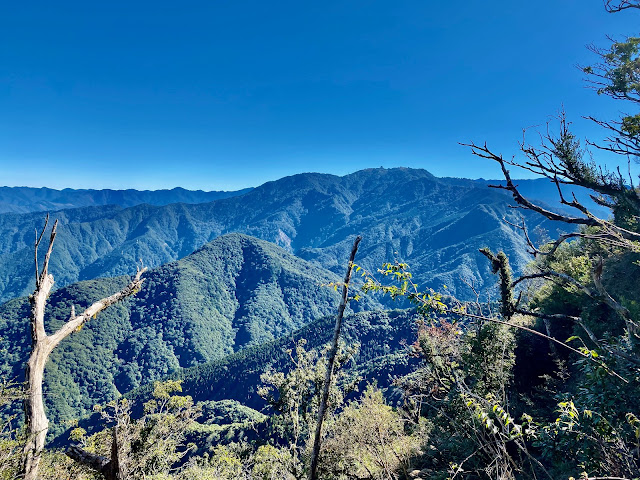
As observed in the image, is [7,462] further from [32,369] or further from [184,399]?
[184,399]

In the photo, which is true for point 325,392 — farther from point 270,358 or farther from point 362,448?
point 270,358

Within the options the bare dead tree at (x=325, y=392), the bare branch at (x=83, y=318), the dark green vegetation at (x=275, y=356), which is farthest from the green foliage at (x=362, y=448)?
the dark green vegetation at (x=275, y=356)

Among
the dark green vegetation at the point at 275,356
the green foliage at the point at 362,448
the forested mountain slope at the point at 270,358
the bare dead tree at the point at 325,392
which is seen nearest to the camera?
the bare dead tree at the point at 325,392

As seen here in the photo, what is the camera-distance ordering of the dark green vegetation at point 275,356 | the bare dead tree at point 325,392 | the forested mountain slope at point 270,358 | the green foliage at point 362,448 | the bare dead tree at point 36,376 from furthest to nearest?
the dark green vegetation at point 275,356 → the forested mountain slope at point 270,358 → the green foliage at point 362,448 → the bare dead tree at point 325,392 → the bare dead tree at point 36,376

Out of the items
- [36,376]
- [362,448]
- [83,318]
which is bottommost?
[362,448]

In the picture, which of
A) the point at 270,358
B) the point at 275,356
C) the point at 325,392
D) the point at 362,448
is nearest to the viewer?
the point at 325,392

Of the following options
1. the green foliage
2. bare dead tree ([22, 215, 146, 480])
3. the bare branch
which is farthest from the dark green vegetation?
bare dead tree ([22, 215, 146, 480])

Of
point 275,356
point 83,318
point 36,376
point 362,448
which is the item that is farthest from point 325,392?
point 275,356

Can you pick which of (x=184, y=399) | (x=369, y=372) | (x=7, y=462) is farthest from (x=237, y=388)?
(x=7, y=462)

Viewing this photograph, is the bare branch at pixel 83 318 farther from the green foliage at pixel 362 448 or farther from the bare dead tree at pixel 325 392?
the green foliage at pixel 362 448

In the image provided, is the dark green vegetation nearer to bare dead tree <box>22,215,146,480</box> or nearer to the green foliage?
the green foliage

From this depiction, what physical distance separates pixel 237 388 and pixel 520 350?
151311mm

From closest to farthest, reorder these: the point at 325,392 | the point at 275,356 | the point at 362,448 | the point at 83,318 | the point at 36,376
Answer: the point at 36,376
the point at 325,392
the point at 83,318
the point at 362,448
the point at 275,356

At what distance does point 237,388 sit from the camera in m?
150
